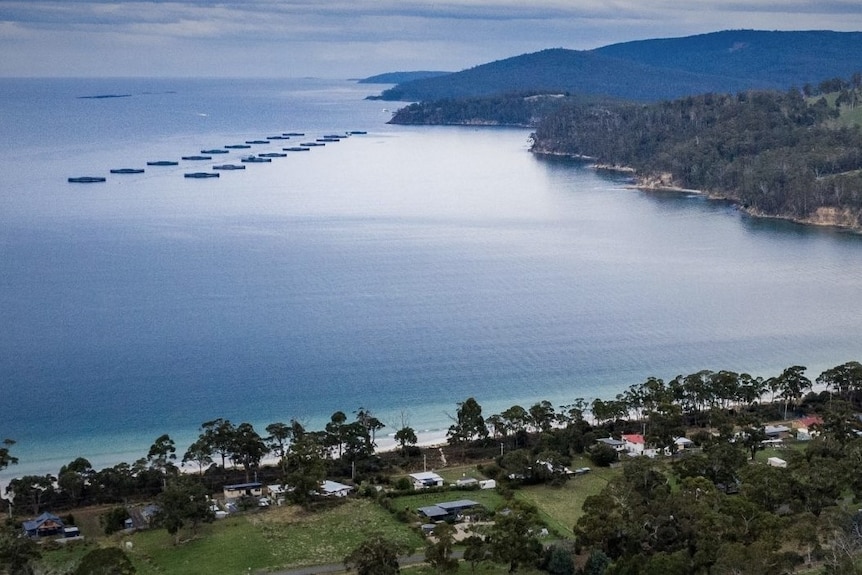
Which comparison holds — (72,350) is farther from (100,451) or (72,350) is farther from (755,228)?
(755,228)

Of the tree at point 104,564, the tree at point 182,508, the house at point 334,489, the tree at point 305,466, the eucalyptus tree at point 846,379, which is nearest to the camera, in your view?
the tree at point 104,564

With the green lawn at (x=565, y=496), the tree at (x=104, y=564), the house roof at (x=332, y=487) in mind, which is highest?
the tree at (x=104, y=564)

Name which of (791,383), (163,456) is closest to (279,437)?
(163,456)

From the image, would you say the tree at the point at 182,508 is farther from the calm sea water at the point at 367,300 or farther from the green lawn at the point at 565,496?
the green lawn at the point at 565,496

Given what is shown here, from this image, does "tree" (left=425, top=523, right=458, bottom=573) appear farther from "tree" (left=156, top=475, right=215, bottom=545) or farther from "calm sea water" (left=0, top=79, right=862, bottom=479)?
"calm sea water" (left=0, top=79, right=862, bottom=479)

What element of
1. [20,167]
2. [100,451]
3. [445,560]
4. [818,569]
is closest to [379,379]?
[100,451]

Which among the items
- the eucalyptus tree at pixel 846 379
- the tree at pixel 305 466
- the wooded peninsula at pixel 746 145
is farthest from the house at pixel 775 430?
the wooded peninsula at pixel 746 145
